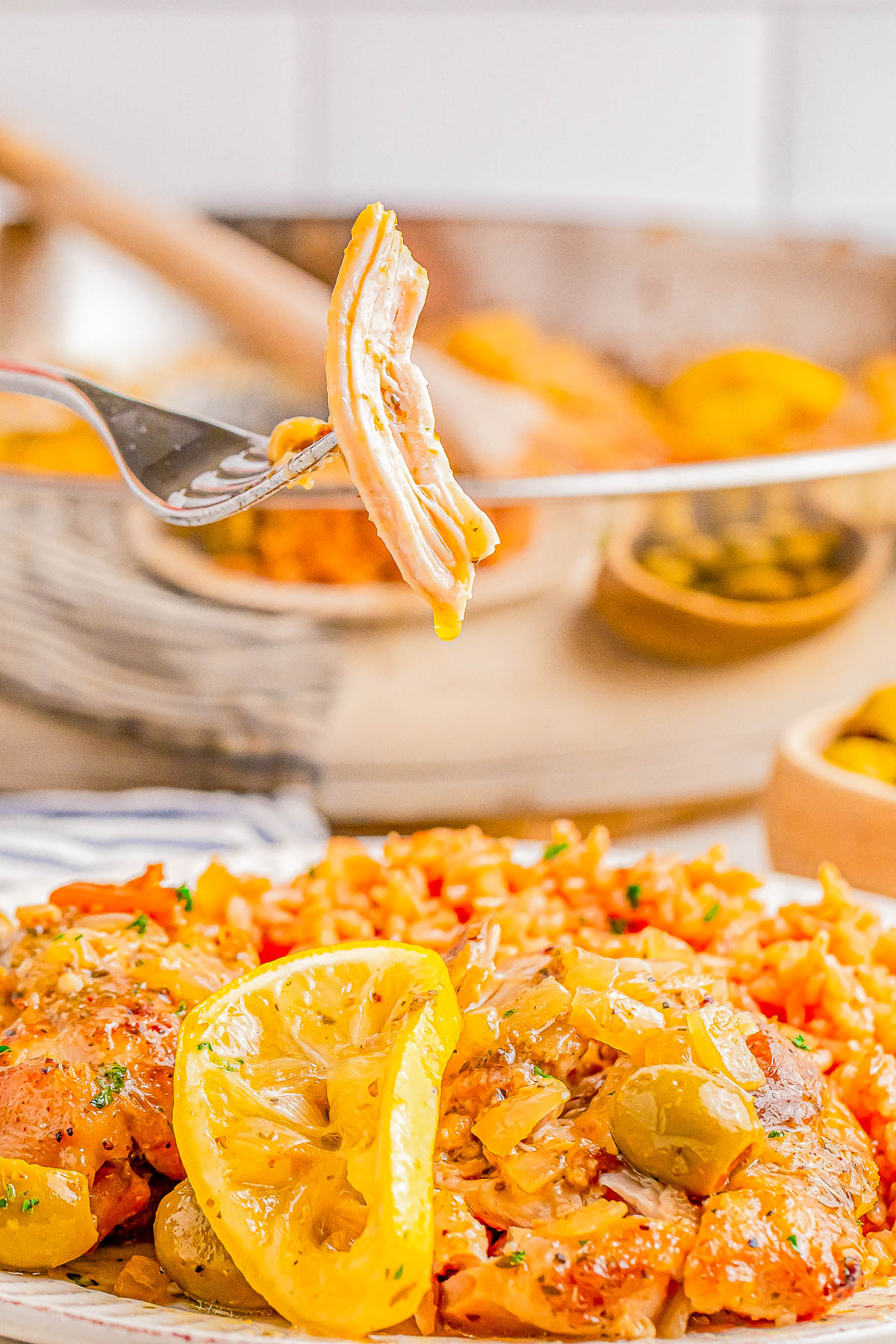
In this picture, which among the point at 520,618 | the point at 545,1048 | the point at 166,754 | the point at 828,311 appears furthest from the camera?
the point at 828,311

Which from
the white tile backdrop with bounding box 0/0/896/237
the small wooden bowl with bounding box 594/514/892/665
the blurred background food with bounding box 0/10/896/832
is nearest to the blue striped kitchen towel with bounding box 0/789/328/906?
the blurred background food with bounding box 0/10/896/832

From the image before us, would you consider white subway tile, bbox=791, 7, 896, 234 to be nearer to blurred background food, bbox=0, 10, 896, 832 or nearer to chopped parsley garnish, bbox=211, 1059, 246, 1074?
blurred background food, bbox=0, 10, 896, 832

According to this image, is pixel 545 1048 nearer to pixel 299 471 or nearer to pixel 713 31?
pixel 299 471

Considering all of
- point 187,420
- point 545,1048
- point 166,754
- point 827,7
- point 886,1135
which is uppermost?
point 827,7

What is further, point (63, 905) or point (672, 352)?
point (672, 352)

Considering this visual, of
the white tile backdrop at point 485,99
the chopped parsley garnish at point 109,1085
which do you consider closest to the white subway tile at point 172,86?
the white tile backdrop at point 485,99

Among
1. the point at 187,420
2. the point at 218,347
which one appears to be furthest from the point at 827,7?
the point at 187,420

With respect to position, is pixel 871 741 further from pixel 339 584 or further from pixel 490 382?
pixel 490 382

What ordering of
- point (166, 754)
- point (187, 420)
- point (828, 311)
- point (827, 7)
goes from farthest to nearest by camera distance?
point (827, 7), point (828, 311), point (166, 754), point (187, 420)
